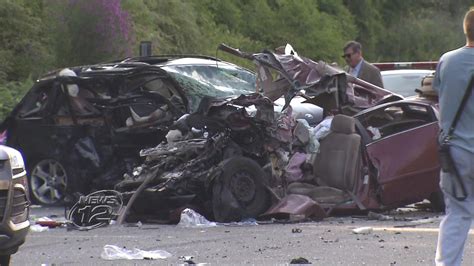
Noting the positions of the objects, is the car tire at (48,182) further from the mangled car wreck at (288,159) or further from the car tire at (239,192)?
the car tire at (239,192)

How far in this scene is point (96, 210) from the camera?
39.5ft

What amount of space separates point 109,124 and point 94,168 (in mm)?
618

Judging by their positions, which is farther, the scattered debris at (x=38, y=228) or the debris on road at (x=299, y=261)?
the scattered debris at (x=38, y=228)

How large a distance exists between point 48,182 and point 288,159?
12.1ft

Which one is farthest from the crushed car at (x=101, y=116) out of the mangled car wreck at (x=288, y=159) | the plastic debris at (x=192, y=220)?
the plastic debris at (x=192, y=220)

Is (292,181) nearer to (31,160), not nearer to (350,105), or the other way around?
(350,105)

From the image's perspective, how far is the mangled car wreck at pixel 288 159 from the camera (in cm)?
1183

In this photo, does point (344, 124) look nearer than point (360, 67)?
Yes

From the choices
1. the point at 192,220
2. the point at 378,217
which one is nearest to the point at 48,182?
the point at 192,220

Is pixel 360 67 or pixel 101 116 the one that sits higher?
pixel 360 67

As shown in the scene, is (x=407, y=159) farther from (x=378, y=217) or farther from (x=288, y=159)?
(x=288, y=159)

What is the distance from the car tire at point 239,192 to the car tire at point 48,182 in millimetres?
3191

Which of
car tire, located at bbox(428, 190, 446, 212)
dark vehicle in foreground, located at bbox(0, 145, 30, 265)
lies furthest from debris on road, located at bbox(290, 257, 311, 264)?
car tire, located at bbox(428, 190, 446, 212)

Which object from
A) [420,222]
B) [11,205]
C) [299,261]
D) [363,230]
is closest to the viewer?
[11,205]
